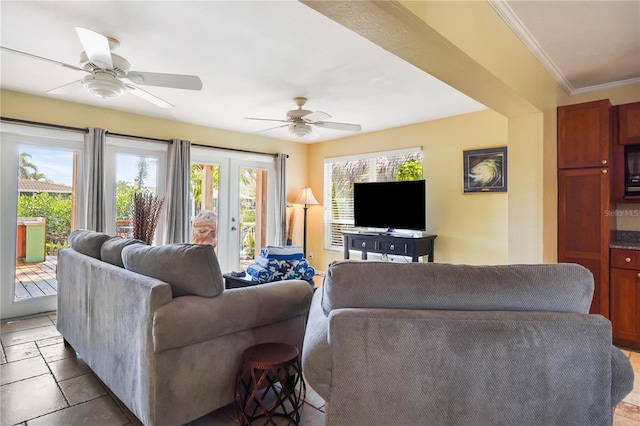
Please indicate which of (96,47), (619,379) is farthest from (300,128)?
(619,379)

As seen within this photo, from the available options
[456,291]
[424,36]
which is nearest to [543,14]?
[424,36]

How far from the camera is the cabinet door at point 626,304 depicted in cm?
283

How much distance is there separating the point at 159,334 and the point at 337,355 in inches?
33.8

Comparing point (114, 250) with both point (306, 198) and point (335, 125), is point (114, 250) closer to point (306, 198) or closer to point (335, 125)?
point (335, 125)

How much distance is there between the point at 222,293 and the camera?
6.00ft

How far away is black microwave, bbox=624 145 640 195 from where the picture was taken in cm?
305

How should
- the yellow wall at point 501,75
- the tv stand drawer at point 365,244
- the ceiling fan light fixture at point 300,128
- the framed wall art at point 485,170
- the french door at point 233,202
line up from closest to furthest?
1. the yellow wall at point 501,75
2. the ceiling fan light fixture at point 300,128
3. the framed wall art at point 485,170
4. the tv stand drawer at point 365,244
5. the french door at point 233,202

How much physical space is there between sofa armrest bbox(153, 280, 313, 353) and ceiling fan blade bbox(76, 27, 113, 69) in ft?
5.04

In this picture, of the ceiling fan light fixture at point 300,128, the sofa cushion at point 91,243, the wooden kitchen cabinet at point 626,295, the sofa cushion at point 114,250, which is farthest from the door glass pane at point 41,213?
the wooden kitchen cabinet at point 626,295

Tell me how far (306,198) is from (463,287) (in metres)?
4.65

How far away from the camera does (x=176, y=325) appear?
1.61 metres

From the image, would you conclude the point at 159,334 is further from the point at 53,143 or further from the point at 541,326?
the point at 53,143

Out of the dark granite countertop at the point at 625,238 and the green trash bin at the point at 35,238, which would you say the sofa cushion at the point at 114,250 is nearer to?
the green trash bin at the point at 35,238

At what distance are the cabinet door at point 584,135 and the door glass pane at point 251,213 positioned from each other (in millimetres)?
4171
